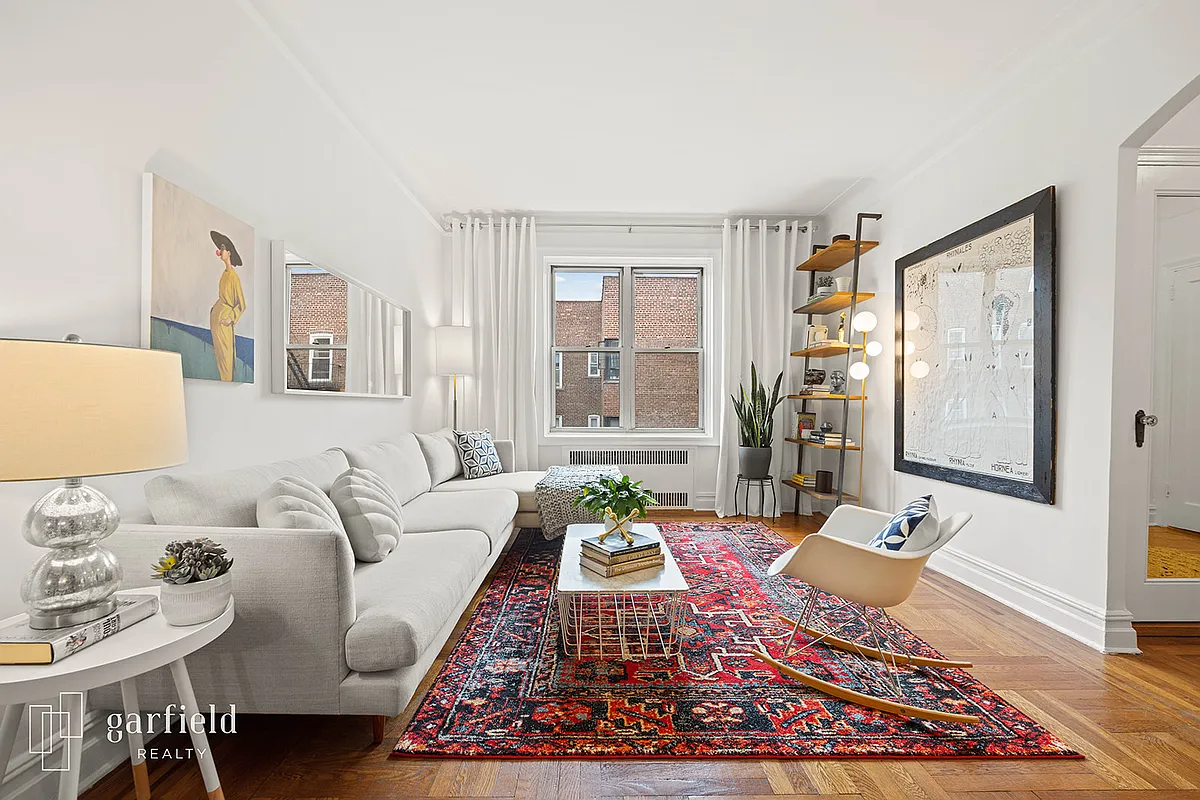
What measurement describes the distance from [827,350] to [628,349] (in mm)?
1835

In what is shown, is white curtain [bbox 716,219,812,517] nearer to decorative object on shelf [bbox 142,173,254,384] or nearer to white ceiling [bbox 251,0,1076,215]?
white ceiling [bbox 251,0,1076,215]

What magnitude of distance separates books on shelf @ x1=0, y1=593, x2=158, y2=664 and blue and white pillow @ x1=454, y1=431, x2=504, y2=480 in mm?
3100

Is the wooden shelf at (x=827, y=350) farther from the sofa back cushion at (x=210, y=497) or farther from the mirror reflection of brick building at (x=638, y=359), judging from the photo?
the sofa back cushion at (x=210, y=497)

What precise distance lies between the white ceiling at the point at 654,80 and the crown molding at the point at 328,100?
1.3 inches

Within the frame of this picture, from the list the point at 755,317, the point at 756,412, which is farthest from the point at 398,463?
the point at 755,317

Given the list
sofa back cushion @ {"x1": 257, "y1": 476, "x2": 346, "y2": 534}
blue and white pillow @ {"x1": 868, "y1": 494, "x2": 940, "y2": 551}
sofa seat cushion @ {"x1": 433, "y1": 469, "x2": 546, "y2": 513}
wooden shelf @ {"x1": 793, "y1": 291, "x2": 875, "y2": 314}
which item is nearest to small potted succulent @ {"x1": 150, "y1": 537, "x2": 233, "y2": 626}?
sofa back cushion @ {"x1": 257, "y1": 476, "x2": 346, "y2": 534}

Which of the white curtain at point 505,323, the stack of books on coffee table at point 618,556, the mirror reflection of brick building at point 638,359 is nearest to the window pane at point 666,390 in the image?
the mirror reflection of brick building at point 638,359

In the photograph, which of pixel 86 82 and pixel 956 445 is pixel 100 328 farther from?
pixel 956 445

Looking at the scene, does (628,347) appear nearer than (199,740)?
No

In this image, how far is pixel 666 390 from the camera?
5848mm

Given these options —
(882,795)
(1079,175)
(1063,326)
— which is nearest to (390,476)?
(882,795)

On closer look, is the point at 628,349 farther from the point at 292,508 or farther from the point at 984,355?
the point at 292,508

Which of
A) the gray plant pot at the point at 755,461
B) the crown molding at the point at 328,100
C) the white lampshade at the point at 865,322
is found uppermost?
the crown molding at the point at 328,100

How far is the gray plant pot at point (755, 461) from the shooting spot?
5059 mm
